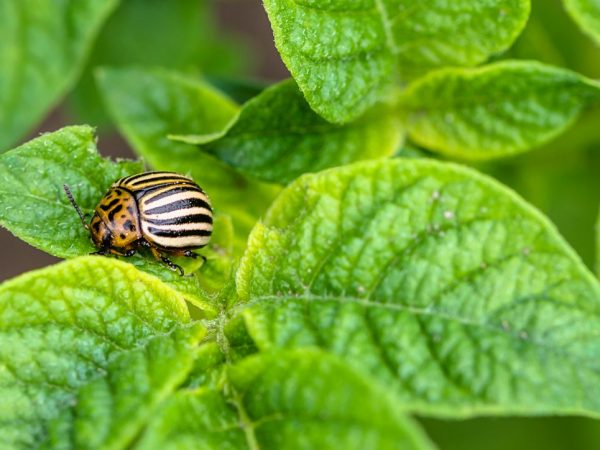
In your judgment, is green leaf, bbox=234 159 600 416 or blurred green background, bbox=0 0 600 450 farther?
blurred green background, bbox=0 0 600 450

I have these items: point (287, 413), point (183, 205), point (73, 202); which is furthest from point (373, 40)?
point (287, 413)

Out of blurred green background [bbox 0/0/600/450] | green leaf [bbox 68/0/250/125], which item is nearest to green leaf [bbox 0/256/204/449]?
blurred green background [bbox 0/0/600/450]

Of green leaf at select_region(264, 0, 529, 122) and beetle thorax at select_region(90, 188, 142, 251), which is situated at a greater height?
green leaf at select_region(264, 0, 529, 122)

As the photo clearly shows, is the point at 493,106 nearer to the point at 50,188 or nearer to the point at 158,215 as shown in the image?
the point at 158,215

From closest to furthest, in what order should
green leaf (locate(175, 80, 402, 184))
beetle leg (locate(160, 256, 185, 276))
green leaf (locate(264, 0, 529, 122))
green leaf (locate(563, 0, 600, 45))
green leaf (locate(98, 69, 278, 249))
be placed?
green leaf (locate(264, 0, 529, 122)) < beetle leg (locate(160, 256, 185, 276)) < green leaf (locate(175, 80, 402, 184)) < green leaf (locate(563, 0, 600, 45)) < green leaf (locate(98, 69, 278, 249))

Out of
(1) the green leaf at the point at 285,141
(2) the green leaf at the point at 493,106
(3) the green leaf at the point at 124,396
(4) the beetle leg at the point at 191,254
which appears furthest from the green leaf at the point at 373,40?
(3) the green leaf at the point at 124,396

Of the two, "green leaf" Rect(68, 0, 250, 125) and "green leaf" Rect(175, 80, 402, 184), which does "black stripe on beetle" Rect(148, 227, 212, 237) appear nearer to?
"green leaf" Rect(175, 80, 402, 184)
